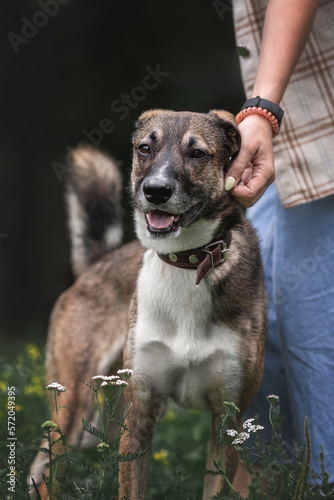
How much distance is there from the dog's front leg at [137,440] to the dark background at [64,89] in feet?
12.8

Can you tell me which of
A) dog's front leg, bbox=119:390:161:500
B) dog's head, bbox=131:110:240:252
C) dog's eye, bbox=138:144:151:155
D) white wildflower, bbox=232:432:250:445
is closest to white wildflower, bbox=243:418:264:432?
white wildflower, bbox=232:432:250:445

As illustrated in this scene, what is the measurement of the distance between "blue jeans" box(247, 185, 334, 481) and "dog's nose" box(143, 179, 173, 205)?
95 cm

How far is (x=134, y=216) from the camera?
267cm

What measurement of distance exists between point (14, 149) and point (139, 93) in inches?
57.7

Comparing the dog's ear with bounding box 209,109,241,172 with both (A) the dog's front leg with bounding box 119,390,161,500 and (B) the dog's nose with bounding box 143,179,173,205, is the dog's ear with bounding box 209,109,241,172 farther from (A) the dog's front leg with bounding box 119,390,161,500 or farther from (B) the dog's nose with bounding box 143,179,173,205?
(A) the dog's front leg with bounding box 119,390,161,500

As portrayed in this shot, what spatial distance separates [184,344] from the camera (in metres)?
2.59

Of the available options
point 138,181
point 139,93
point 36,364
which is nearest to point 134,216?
point 138,181

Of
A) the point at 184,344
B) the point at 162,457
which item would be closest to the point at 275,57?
the point at 184,344

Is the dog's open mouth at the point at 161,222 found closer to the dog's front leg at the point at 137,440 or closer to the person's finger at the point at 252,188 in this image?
the person's finger at the point at 252,188

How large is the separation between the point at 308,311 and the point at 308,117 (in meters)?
0.87

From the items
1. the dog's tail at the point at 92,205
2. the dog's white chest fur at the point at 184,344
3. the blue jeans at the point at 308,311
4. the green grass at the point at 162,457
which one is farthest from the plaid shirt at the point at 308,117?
the dog's tail at the point at 92,205

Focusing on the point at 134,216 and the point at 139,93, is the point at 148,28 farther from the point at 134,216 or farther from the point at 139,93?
the point at 134,216

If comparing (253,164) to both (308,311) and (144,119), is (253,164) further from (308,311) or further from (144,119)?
(308,311)

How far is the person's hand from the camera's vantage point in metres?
2.30
